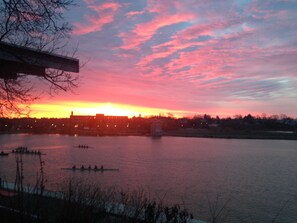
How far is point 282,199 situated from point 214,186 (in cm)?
826

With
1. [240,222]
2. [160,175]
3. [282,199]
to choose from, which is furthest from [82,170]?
[240,222]

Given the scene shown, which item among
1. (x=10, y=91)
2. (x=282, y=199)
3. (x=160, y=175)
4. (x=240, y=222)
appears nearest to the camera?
(x=10, y=91)

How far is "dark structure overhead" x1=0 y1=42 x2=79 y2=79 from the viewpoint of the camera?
16.0 feet

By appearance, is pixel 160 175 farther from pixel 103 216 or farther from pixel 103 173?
pixel 103 216

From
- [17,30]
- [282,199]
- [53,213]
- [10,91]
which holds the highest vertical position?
[17,30]

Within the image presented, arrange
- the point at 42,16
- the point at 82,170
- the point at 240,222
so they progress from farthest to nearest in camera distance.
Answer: the point at 82,170 < the point at 240,222 < the point at 42,16

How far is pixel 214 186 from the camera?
4066cm

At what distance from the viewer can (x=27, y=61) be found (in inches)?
201

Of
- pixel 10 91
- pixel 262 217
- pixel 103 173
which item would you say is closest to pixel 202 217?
pixel 262 217

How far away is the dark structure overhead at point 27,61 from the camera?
4.88 metres

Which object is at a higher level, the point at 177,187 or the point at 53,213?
the point at 53,213

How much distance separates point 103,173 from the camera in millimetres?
51906

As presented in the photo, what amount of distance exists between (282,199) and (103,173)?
2559 centimetres

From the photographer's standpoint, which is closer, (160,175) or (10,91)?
(10,91)
